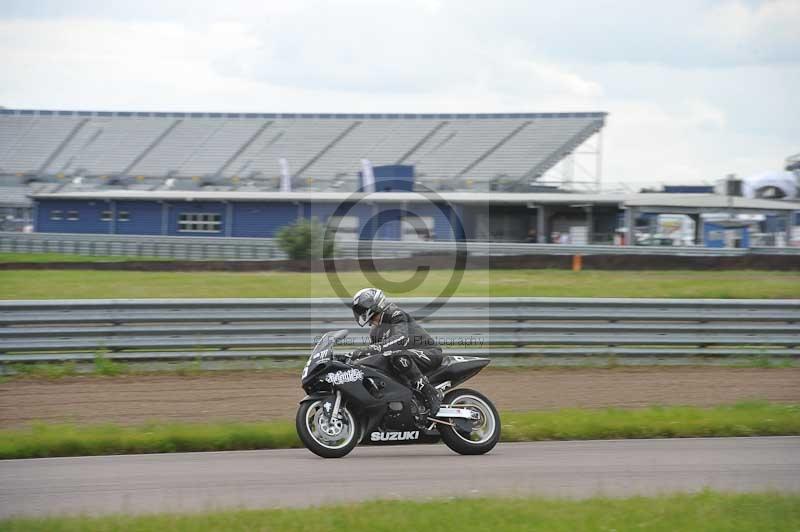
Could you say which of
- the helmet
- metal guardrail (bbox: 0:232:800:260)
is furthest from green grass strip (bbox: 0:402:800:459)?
metal guardrail (bbox: 0:232:800:260)

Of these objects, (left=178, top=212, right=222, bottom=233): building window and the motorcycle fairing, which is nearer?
the motorcycle fairing

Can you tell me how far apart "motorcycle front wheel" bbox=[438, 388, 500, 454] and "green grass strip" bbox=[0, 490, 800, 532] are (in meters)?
2.20

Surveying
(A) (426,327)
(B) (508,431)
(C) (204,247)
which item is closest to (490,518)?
(B) (508,431)

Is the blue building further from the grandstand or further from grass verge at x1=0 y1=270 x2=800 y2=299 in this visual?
grass verge at x1=0 y1=270 x2=800 y2=299

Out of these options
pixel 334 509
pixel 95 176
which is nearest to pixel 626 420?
pixel 334 509

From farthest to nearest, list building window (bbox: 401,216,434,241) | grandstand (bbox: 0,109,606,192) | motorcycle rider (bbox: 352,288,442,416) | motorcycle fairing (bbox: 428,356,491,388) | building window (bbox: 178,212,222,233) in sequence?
grandstand (bbox: 0,109,606,192) → building window (bbox: 178,212,222,233) → building window (bbox: 401,216,434,241) → motorcycle fairing (bbox: 428,356,491,388) → motorcycle rider (bbox: 352,288,442,416)

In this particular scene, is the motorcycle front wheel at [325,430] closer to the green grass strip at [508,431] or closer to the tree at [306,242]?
the green grass strip at [508,431]

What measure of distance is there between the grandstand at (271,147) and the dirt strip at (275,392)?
120ft

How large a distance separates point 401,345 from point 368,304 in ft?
1.82

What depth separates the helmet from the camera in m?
8.52

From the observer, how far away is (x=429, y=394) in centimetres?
885

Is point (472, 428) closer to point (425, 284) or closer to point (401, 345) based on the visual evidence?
point (401, 345)

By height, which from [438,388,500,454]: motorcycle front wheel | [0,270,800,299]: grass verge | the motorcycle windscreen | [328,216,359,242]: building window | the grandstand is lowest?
[438,388,500,454]: motorcycle front wheel

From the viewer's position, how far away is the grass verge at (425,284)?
74.3ft
